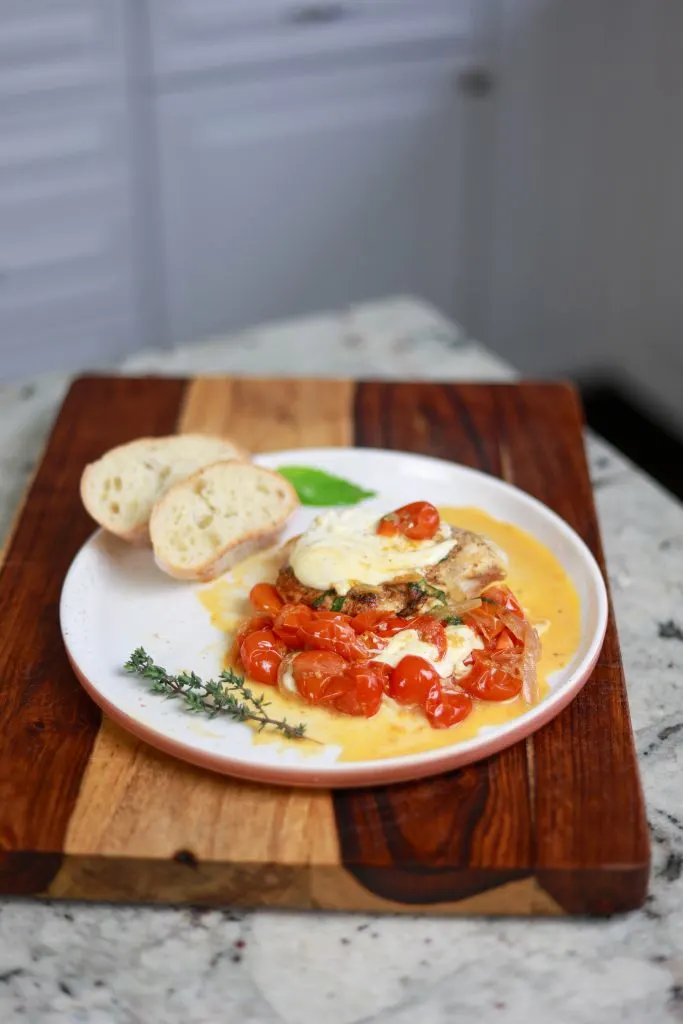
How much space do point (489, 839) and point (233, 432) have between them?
107 centimetres

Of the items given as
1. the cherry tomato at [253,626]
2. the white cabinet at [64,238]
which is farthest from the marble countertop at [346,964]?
the white cabinet at [64,238]

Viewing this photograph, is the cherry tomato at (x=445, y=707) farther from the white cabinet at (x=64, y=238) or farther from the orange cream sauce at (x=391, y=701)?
the white cabinet at (x=64, y=238)

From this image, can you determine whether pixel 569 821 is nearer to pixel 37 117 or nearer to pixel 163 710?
pixel 163 710

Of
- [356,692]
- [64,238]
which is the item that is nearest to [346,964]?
[356,692]

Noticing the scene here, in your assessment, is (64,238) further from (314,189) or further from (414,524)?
(414,524)

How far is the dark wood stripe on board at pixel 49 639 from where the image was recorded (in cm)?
131

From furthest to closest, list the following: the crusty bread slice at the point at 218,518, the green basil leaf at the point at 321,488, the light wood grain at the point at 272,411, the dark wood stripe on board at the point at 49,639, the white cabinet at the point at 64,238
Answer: the white cabinet at the point at 64,238
the light wood grain at the point at 272,411
the green basil leaf at the point at 321,488
the crusty bread slice at the point at 218,518
the dark wood stripe on board at the point at 49,639

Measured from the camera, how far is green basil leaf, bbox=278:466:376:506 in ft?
6.25

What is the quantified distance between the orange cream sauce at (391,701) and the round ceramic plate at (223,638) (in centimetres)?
1

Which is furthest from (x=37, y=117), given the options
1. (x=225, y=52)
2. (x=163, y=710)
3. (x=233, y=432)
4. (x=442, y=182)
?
(x=163, y=710)

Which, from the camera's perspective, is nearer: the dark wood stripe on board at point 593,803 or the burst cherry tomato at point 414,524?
the dark wood stripe on board at point 593,803

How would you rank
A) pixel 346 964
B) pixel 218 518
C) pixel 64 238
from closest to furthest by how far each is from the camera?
pixel 346 964 → pixel 218 518 → pixel 64 238

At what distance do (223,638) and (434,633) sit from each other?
290 mm

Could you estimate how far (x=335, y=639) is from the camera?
1.47 m
